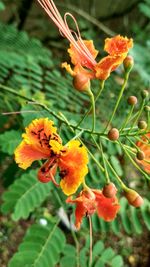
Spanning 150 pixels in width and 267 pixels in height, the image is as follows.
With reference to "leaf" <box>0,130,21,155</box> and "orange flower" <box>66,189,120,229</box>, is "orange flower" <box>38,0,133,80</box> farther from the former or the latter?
"leaf" <box>0,130,21,155</box>

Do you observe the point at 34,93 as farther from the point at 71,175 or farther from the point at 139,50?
the point at 71,175

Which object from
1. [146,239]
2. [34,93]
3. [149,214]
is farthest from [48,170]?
[146,239]

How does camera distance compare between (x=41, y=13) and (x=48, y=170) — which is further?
(x=41, y=13)

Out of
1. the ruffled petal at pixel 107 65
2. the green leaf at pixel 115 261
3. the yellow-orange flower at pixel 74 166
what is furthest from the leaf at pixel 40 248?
the ruffled petal at pixel 107 65

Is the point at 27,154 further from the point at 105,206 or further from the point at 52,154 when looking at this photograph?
the point at 105,206

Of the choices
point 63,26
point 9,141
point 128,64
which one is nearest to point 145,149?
point 128,64

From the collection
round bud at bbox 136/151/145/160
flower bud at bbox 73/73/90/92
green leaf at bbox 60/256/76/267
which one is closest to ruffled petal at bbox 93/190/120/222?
round bud at bbox 136/151/145/160

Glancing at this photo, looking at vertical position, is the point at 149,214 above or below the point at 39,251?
above
